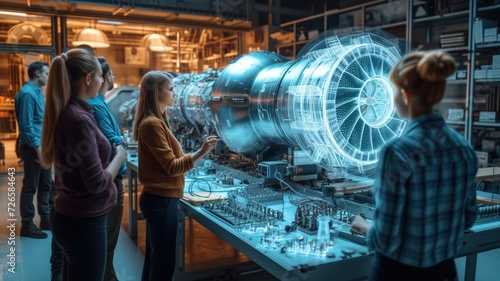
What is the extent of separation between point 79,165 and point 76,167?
0.03m

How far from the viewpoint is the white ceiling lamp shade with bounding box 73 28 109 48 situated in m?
6.52

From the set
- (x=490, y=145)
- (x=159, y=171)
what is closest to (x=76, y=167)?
(x=159, y=171)

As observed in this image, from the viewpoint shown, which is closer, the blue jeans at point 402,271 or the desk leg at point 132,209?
the blue jeans at point 402,271

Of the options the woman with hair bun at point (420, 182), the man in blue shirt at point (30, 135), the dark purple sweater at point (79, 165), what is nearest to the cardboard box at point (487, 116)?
the woman with hair bun at point (420, 182)

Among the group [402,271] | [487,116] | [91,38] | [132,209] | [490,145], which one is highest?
[91,38]

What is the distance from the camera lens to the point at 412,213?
3.95 ft

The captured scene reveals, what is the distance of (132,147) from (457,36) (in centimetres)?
337

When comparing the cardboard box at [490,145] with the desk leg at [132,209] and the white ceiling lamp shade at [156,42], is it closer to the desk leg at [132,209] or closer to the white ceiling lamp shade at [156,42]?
the desk leg at [132,209]

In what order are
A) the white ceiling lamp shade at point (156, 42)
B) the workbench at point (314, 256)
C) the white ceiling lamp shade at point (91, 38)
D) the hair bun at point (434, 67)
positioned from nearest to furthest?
the hair bun at point (434, 67) < the workbench at point (314, 256) < the white ceiling lamp shade at point (91, 38) < the white ceiling lamp shade at point (156, 42)

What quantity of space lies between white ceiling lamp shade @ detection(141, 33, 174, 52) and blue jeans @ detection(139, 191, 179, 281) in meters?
5.51

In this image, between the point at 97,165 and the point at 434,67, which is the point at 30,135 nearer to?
the point at 97,165

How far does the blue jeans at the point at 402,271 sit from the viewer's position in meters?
1.25

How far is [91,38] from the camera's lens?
260 inches

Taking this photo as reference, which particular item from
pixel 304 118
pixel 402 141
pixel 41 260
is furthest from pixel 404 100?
pixel 41 260
